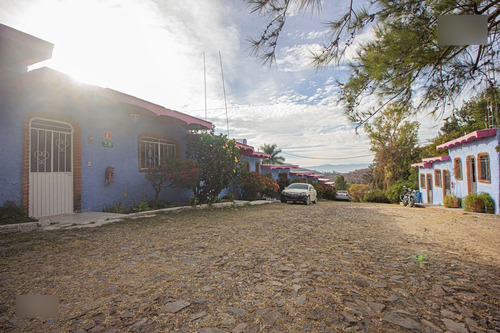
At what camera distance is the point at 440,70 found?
4.00m

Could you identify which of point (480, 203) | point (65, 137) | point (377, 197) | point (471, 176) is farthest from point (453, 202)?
point (65, 137)

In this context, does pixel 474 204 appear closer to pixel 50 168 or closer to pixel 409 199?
pixel 409 199

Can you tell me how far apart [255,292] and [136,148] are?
811 centimetres

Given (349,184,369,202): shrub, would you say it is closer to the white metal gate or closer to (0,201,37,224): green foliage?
the white metal gate

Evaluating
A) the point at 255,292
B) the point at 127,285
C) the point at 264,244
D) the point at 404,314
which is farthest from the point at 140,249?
the point at 404,314

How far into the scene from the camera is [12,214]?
19.3ft

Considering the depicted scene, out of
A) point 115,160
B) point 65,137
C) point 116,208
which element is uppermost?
point 65,137

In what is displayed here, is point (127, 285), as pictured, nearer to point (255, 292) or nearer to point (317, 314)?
point (255, 292)

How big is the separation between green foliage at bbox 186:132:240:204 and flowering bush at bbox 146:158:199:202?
1.01m

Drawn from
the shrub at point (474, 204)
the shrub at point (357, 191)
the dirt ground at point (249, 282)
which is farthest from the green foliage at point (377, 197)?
the dirt ground at point (249, 282)

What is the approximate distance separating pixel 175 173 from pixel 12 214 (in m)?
4.41

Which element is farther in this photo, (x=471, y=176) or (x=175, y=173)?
(x=471, y=176)

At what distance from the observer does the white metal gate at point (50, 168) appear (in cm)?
678

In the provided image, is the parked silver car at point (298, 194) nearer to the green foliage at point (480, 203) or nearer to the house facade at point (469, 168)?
the green foliage at point (480, 203)
